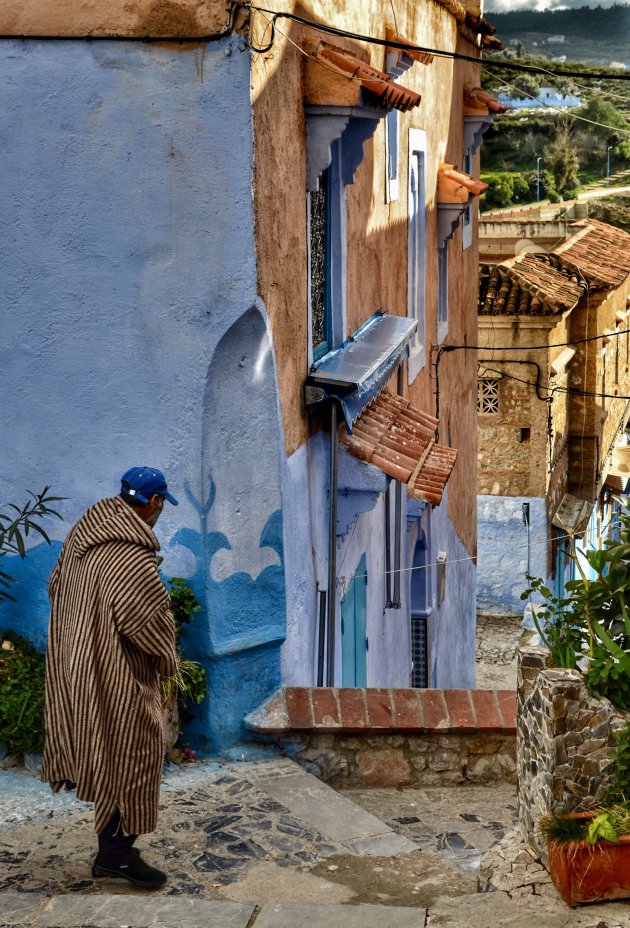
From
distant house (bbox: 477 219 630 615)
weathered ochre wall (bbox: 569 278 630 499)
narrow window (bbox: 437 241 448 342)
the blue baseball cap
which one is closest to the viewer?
the blue baseball cap

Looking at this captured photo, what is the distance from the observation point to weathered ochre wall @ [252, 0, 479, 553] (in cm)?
653

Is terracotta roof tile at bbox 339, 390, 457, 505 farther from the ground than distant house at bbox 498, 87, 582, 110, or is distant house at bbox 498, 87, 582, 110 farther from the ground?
Answer: distant house at bbox 498, 87, 582, 110

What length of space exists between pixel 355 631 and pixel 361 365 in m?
2.39

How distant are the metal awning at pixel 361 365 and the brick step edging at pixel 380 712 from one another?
1.77m

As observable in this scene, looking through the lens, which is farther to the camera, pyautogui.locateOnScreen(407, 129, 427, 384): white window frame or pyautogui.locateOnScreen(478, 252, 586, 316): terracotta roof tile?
pyautogui.locateOnScreen(478, 252, 586, 316): terracotta roof tile

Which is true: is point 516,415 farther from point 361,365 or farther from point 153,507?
point 153,507

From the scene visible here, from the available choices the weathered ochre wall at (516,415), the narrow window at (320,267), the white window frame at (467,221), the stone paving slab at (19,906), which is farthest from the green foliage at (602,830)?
the weathered ochre wall at (516,415)

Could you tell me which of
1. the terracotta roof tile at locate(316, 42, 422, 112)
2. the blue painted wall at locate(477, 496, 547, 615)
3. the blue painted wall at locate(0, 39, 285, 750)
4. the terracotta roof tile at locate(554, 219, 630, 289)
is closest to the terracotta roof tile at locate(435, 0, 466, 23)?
the terracotta roof tile at locate(316, 42, 422, 112)

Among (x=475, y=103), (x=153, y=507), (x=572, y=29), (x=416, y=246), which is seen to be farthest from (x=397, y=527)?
(x=572, y=29)

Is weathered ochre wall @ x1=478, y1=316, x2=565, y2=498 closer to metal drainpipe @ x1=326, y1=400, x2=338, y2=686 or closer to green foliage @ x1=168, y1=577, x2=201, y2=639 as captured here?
metal drainpipe @ x1=326, y1=400, x2=338, y2=686

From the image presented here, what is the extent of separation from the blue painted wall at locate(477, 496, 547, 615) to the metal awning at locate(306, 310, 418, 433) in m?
12.1

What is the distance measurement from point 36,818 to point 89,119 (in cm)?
322

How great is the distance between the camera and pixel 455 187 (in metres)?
13.6

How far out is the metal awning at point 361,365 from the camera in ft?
24.9
